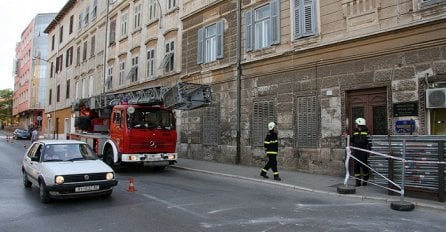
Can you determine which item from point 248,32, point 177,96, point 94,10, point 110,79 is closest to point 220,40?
point 248,32

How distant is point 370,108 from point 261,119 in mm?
4964

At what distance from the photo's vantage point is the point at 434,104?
11125 mm

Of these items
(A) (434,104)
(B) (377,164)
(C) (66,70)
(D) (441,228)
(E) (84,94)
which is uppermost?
(C) (66,70)

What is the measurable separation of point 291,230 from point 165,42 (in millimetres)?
19557

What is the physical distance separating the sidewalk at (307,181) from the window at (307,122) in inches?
47.5

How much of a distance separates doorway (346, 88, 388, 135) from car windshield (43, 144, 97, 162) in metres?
8.29

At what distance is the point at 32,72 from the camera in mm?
72500

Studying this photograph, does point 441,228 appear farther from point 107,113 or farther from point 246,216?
point 107,113

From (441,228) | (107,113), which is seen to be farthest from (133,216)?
(107,113)

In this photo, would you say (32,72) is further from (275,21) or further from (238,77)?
(275,21)

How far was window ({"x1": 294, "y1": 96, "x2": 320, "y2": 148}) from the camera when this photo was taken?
A: 1448cm

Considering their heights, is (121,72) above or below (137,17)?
below

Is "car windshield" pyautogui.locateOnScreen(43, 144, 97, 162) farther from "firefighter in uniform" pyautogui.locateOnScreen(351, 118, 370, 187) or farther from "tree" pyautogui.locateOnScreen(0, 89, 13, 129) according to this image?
"tree" pyautogui.locateOnScreen(0, 89, 13, 129)

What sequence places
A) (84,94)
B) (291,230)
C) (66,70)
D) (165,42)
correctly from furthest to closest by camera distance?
1. (66,70)
2. (84,94)
3. (165,42)
4. (291,230)
